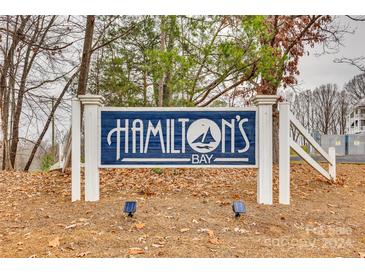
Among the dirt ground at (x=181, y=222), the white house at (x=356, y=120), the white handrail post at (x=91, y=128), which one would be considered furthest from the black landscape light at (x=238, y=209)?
the white house at (x=356, y=120)

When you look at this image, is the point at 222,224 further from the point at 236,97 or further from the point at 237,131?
the point at 236,97

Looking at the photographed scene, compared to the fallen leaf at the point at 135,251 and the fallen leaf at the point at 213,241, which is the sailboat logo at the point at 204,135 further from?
the fallen leaf at the point at 135,251

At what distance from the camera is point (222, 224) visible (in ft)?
7.64

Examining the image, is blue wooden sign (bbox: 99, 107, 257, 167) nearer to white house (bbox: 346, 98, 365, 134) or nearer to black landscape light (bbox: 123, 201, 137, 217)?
black landscape light (bbox: 123, 201, 137, 217)

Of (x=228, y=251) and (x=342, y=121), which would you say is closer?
(x=228, y=251)

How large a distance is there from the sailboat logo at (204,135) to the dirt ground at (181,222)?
461 mm

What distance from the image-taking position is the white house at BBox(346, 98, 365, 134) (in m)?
3.80

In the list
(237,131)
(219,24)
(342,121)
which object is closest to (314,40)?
(342,121)

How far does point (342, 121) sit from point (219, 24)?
178 centimetres

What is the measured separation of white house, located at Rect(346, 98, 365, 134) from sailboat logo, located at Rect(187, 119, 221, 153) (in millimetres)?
2045

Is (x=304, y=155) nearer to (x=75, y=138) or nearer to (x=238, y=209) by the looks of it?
(x=238, y=209)

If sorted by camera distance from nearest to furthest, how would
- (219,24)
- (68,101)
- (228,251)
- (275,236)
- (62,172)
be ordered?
(228,251) → (275,236) → (219,24) → (62,172) → (68,101)

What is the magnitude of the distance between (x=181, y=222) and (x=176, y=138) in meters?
0.64

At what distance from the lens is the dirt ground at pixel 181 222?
2051 mm
